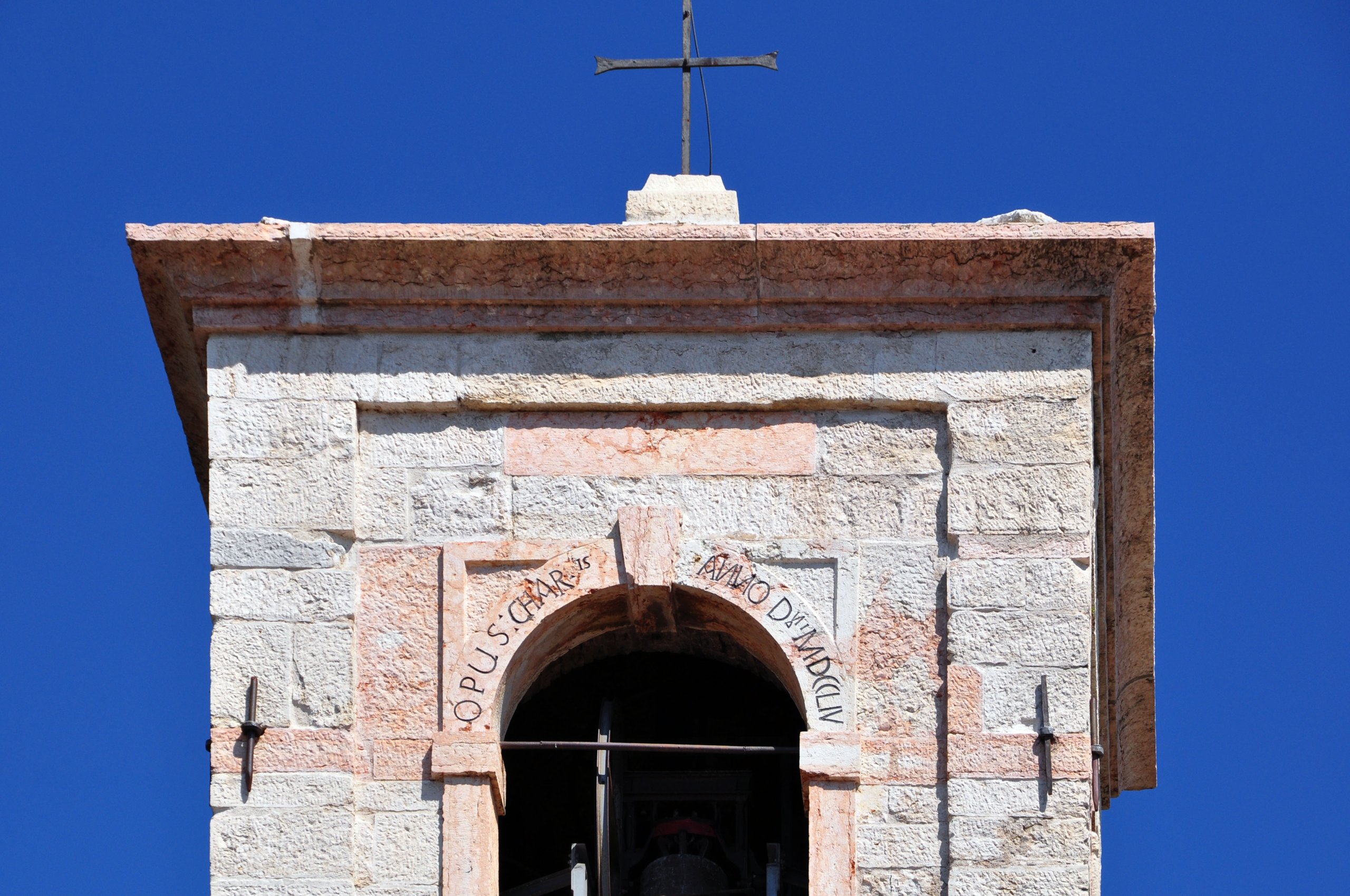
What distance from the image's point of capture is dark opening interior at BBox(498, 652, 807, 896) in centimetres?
1501

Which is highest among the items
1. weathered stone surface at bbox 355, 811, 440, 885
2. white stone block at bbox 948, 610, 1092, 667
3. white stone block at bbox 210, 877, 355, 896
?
→ white stone block at bbox 948, 610, 1092, 667

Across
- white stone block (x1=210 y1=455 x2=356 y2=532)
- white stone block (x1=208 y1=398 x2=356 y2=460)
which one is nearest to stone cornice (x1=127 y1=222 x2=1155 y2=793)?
white stone block (x1=208 y1=398 x2=356 y2=460)

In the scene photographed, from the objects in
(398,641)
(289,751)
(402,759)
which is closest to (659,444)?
(398,641)

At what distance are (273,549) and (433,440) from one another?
0.82 m

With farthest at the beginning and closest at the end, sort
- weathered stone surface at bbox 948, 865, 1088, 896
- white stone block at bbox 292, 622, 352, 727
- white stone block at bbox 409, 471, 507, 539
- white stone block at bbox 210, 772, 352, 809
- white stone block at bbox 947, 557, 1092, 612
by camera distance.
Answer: white stone block at bbox 409, 471, 507, 539, white stone block at bbox 947, 557, 1092, 612, white stone block at bbox 292, 622, 352, 727, white stone block at bbox 210, 772, 352, 809, weathered stone surface at bbox 948, 865, 1088, 896

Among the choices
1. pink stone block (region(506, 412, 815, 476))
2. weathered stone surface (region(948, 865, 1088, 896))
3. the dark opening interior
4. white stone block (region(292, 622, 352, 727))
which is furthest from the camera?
the dark opening interior

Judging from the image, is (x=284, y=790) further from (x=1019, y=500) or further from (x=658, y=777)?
(x=1019, y=500)

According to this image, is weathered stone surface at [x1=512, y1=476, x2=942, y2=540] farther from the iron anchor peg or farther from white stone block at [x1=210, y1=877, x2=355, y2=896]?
white stone block at [x1=210, y1=877, x2=355, y2=896]

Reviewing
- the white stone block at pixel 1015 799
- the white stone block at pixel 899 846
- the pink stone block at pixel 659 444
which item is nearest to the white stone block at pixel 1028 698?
the white stone block at pixel 1015 799

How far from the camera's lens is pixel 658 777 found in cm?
1523

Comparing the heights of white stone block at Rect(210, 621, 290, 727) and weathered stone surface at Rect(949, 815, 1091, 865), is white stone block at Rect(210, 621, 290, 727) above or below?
above

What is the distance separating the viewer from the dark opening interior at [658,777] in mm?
15008

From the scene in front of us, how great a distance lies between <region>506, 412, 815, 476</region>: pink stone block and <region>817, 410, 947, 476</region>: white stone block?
0.08 m

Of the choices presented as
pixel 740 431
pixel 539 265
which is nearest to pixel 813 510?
pixel 740 431
